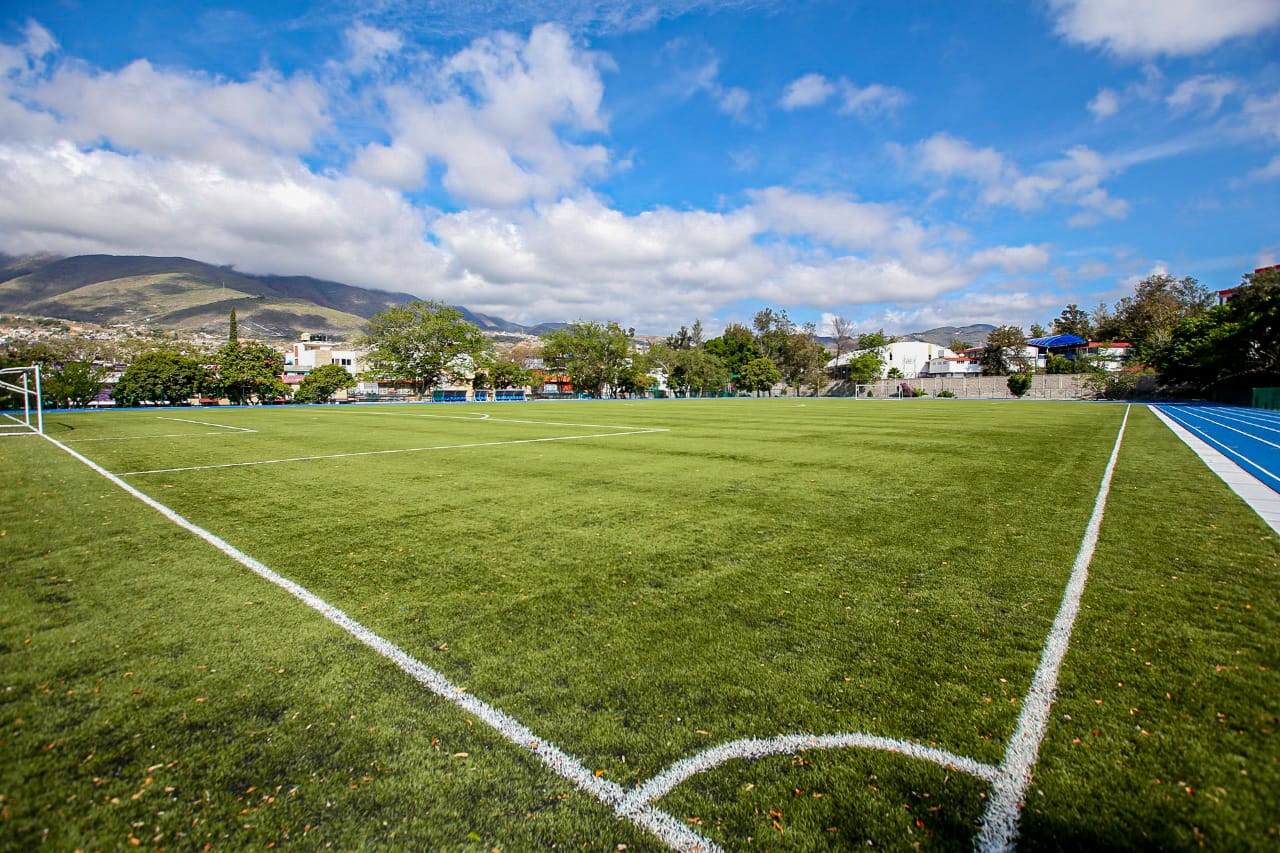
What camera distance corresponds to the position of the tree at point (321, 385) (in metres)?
52.8

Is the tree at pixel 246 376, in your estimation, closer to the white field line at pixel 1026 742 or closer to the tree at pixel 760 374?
the tree at pixel 760 374

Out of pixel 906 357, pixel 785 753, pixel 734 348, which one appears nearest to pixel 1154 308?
pixel 906 357

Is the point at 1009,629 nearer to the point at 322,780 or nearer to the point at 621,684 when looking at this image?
the point at 621,684

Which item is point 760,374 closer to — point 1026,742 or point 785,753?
point 1026,742

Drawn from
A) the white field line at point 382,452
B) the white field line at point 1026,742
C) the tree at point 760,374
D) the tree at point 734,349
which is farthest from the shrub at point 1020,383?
the white field line at point 1026,742

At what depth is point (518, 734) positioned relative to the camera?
2373mm

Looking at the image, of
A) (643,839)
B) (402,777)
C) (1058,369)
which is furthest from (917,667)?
(1058,369)

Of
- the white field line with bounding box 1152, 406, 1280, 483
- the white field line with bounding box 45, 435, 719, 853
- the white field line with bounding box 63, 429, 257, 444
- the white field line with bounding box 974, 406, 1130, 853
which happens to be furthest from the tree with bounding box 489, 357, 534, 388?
the white field line with bounding box 974, 406, 1130, 853

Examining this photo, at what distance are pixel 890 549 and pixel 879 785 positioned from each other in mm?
3222

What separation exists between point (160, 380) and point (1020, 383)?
77.8 metres

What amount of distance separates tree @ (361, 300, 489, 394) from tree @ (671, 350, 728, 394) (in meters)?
29.7

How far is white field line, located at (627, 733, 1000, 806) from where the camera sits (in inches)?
82.0

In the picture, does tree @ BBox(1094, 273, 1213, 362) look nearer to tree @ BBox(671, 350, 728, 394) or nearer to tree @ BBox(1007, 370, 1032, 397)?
tree @ BBox(1007, 370, 1032, 397)

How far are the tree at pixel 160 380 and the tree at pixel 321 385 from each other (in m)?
7.82
